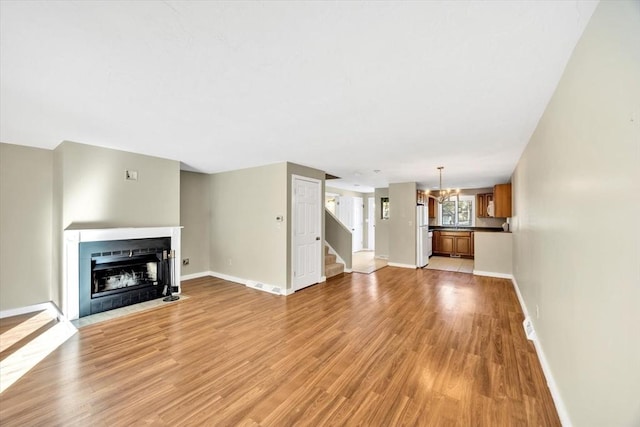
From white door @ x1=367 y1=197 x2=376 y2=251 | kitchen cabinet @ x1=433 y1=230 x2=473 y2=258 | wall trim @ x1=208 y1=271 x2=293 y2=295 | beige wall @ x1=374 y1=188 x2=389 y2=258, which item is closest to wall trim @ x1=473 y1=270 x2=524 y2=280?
kitchen cabinet @ x1=433 y1=230 x2=473 y2=258

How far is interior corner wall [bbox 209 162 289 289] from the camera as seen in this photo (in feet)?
15.1

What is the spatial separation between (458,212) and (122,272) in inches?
384

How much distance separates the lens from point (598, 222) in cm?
121

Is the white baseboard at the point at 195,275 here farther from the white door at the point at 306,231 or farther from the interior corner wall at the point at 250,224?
the white door at the point at 306,231

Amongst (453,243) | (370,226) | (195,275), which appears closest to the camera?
(195,275)

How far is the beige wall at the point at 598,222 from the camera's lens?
0.94 meters

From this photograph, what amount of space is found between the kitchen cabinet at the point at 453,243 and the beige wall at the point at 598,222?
23.1ft

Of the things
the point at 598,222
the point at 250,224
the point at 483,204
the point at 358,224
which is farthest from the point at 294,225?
the point at 483,204

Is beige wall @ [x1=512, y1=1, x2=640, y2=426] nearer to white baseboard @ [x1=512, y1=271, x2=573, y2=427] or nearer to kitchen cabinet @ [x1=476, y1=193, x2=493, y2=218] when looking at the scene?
white baseboard @ [x1=512, y1=271, x2=573, y2=427]

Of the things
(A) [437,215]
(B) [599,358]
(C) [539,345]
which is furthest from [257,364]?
(A) [437,215]

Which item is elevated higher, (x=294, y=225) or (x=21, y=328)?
(x=294, y=225)

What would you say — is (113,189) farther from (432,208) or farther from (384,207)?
(432,208)

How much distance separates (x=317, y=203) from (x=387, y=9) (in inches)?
166

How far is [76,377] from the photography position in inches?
86.6
